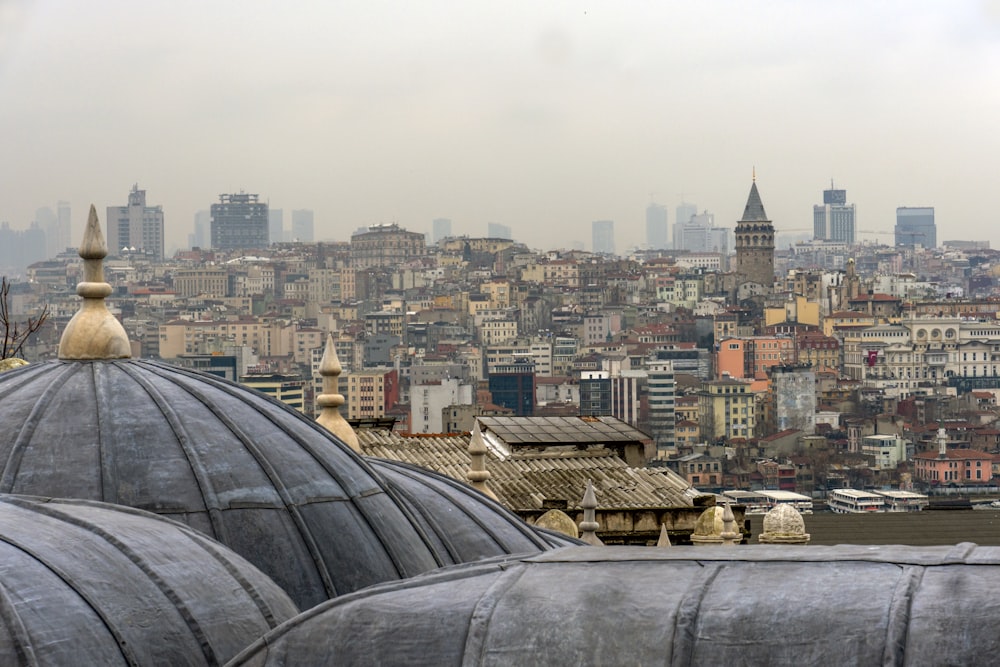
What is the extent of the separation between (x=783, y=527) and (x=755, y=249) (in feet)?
489

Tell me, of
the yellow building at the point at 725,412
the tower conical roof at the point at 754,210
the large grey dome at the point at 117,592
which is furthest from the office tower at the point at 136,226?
the large grey dome at the point at 117,592

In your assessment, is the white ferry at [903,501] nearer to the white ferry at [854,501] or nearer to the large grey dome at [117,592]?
the white ferry at [854,501]

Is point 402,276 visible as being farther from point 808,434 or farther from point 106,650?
point 106,650

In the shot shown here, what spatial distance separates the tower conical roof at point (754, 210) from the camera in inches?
6614

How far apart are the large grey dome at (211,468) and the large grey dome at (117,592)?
0.63m

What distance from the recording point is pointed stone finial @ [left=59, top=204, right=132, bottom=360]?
673cm

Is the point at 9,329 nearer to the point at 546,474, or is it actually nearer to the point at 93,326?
the point at 546,474

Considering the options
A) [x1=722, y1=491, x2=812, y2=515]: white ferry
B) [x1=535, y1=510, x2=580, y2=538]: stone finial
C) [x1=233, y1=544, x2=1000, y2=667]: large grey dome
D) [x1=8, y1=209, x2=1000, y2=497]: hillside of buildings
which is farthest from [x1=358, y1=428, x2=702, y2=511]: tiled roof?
[x1=8, y1=209, x2=1000, y2=497]: hillside of buildings

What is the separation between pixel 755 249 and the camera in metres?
163

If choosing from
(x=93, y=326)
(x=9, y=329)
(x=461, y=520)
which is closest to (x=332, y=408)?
(x=461, y=520)

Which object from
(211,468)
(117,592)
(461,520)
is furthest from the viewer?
(461,520)

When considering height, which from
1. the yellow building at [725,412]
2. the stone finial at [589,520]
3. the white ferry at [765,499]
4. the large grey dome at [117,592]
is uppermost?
the large grey dome at [117,592]

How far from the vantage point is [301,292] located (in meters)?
164

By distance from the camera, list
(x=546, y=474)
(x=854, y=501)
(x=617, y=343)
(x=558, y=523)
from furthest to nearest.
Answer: (x=617, y=343)
(x=854, y=501)
(x=546, y=474)
(x=558, y=523)
